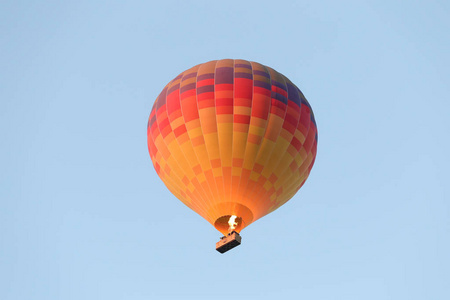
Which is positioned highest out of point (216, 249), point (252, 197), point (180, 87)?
point (180, 87)

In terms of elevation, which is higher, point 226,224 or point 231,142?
point 231,142

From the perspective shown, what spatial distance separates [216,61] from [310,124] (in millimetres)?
3374

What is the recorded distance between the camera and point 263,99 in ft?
73.5

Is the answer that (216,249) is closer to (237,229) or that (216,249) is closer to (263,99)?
(237,229)

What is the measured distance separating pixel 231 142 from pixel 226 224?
89.3 inches

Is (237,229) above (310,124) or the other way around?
the other way around

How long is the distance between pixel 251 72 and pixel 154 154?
3688 millimetres

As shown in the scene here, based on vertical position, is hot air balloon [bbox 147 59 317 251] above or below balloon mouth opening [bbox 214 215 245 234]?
above

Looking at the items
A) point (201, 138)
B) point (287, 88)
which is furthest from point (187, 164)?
point (287, 88)

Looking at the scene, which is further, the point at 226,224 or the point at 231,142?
the point at 226,224

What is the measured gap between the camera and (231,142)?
21.9m

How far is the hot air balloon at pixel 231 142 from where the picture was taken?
2188 centimetres

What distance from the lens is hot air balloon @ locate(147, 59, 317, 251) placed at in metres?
21.9

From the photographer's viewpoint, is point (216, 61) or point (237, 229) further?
point (216, 61)
